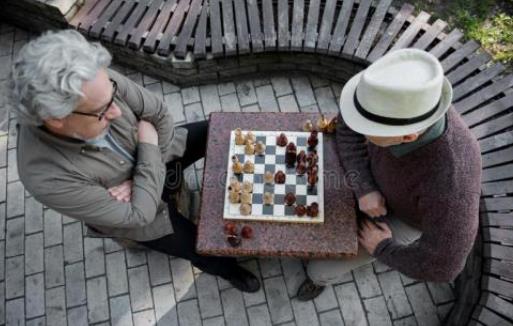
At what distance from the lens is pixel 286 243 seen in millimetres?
2723

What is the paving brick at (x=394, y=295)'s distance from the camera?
11.2 feet

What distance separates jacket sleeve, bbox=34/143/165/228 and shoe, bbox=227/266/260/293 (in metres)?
0.92

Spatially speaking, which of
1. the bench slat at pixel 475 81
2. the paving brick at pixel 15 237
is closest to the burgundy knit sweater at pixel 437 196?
the bench slat at pixel 475 81

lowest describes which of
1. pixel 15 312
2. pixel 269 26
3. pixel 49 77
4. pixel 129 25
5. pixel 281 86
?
pixel 15 312

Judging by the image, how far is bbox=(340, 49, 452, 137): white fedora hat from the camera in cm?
202

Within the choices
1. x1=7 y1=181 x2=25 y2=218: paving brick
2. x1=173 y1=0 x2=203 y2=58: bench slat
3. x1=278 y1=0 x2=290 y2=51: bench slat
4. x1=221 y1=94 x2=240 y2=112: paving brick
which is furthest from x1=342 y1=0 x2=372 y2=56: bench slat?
x1=7 y1=181 x2=25 y2=218: paving brick

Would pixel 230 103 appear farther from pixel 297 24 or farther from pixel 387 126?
pixel 387 126

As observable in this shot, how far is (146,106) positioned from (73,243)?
1668 millimetres

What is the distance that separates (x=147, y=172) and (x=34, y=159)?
2.02ft

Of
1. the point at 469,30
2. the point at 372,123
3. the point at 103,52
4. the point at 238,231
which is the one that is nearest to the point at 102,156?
the point at 103,52

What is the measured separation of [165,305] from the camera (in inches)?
140

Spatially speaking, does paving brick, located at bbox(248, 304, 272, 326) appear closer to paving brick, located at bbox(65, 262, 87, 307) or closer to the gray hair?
paving brick, located at bbox(65, 262, 87, 307)

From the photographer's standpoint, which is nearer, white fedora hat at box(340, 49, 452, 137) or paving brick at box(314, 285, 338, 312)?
white fedora hat at box(340, 49, 452, 137)

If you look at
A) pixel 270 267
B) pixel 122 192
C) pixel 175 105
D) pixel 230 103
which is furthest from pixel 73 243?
pixel 230 103
